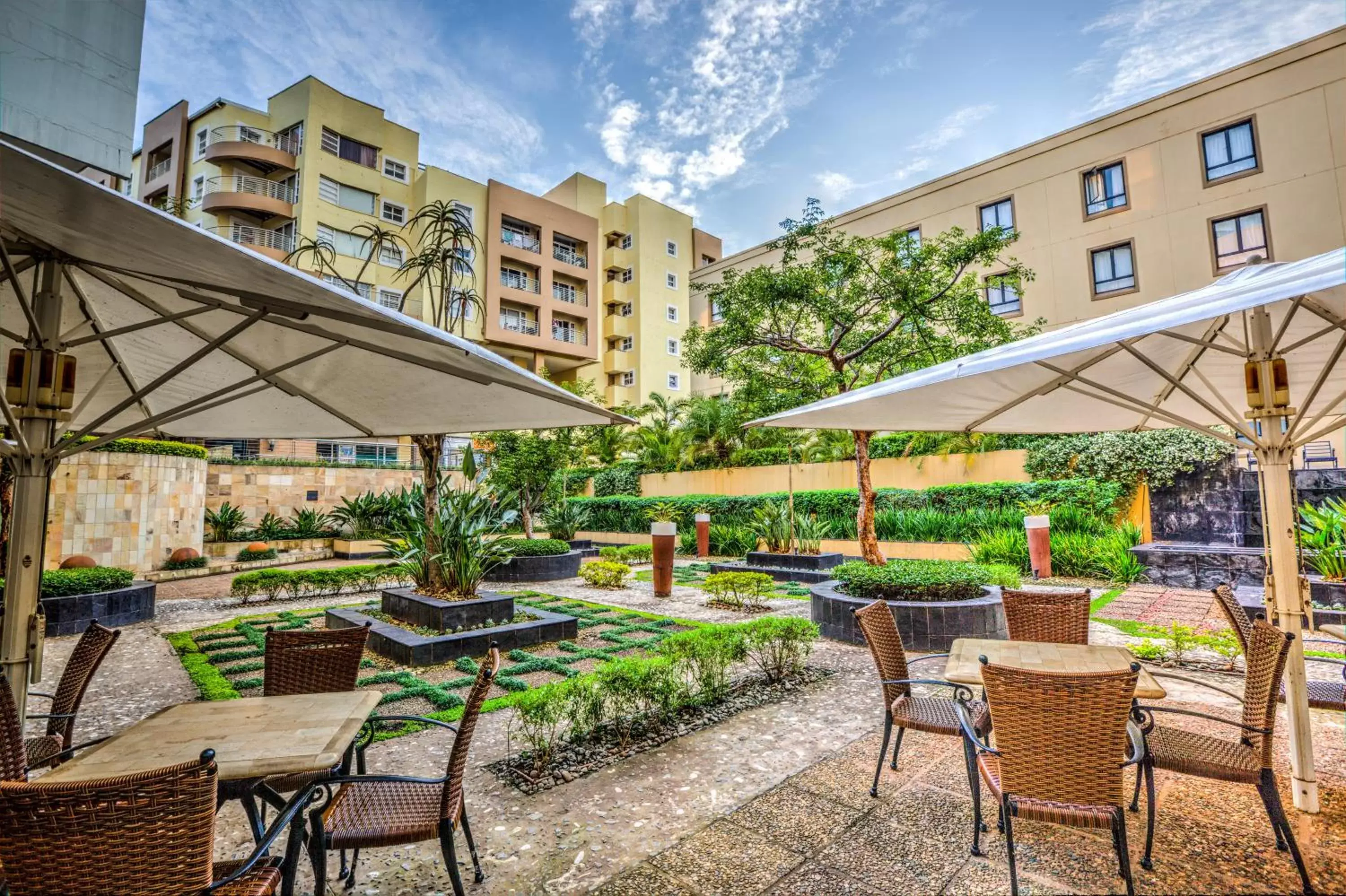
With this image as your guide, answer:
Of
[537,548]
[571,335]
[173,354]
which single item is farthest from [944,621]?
[571,335]

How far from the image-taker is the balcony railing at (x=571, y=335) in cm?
3231

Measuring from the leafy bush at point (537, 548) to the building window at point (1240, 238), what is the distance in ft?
61.6

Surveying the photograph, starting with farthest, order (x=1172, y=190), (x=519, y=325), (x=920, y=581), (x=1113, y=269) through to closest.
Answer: (x=519, y=325), (x=1113, y=269), (x=1172, y=190), (x=920, y=581)

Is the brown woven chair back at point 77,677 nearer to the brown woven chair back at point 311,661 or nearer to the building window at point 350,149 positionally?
the brown woven chair back at point 311,661

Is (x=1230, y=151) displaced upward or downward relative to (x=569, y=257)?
downward

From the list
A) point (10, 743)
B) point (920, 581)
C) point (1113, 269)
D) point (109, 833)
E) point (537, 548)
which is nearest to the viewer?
point (109, 833)

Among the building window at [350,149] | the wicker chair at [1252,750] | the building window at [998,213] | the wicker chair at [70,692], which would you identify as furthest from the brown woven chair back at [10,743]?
the building window at [350,149]

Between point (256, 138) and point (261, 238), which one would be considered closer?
point (261, 238)

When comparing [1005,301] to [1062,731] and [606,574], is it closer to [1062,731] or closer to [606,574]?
[606,574]

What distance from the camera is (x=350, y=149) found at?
87.8 feet

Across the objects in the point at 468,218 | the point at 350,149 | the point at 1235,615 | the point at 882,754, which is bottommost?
the point at 882,754

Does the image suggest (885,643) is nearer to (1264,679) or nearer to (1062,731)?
(1062,731)

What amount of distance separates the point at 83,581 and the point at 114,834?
9.90m

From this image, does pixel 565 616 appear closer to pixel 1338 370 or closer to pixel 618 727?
pixel 618 727
